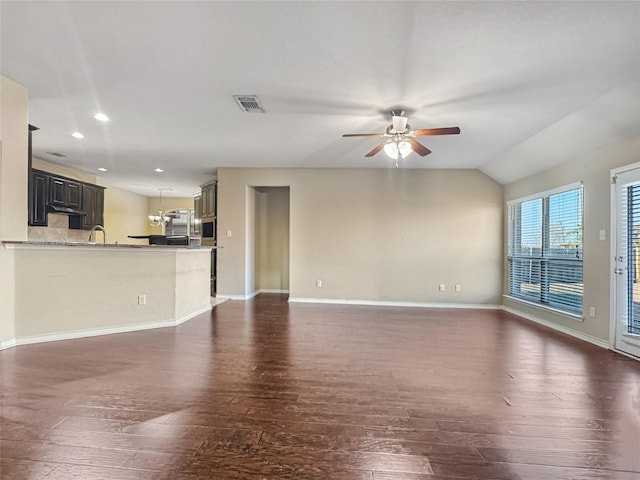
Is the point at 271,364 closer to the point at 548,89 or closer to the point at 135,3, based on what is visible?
the point at 135,3

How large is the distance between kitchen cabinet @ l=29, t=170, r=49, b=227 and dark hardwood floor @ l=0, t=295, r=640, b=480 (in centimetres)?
345

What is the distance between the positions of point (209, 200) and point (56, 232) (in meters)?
2.97

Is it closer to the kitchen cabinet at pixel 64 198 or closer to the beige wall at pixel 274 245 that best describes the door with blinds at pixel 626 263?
the beige wall at pixel 274 245

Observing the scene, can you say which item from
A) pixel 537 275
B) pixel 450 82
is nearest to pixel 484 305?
pixel 537 275

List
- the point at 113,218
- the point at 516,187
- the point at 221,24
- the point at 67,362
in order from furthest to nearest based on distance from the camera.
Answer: the point at 113,218, the point at 516,187, the point at 67,362, the point at 221,24

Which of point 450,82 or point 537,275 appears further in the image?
point 537,275

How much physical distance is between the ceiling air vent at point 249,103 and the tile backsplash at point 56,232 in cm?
512

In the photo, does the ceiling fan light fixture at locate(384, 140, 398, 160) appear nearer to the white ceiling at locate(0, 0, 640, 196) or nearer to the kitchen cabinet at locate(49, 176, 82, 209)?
the white ceiling at locate(0, 0, 640, 196)

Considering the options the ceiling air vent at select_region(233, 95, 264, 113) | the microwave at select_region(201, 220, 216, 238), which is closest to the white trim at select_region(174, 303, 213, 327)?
the microwave at select_region(201, 220, 216, 238)

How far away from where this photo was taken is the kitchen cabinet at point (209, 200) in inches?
282

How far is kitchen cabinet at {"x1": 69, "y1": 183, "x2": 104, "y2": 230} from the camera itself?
6.61 m

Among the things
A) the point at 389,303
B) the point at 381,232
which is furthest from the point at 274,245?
the point at 389,303

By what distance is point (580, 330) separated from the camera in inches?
158

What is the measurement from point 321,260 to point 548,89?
14.1 ft
